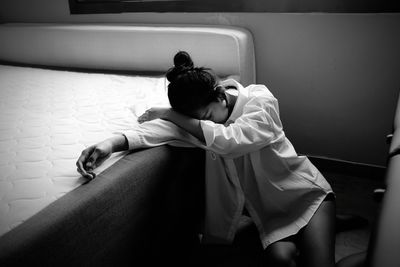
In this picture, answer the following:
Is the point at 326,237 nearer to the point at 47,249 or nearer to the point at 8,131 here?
the point at 47,249

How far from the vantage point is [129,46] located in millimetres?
1622

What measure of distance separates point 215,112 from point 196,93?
103 mm

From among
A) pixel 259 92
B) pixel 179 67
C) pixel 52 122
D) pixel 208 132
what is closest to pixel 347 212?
pixel 259 92

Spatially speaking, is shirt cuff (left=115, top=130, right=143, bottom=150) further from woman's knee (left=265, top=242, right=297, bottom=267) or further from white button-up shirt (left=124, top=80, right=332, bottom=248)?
woman's knee (left=265, top=242, right=297, bottom=267)

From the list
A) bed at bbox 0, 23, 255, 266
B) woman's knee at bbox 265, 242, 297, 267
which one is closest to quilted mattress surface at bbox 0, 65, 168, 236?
bed at bbox 0, 23, 255, 266

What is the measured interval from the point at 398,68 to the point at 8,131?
1490mm

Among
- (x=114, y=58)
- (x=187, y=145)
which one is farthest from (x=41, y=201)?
(x=114, y=58)

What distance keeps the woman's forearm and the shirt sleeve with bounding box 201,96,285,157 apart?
31 millimetres

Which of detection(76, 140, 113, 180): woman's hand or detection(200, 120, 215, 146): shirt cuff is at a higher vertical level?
detection(200, 120, 215, 146): shirt cuff

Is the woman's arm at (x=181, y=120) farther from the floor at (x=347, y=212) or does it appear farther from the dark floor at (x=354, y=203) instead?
the dark floor at (x=354, y=203)

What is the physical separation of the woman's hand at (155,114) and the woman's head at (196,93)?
0.13ft

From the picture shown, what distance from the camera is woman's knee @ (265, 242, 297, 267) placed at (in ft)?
2.70

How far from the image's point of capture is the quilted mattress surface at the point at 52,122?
710 millimetres

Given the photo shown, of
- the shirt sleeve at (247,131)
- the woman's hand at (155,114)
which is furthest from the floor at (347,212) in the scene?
the woman's hand at (155,114)
